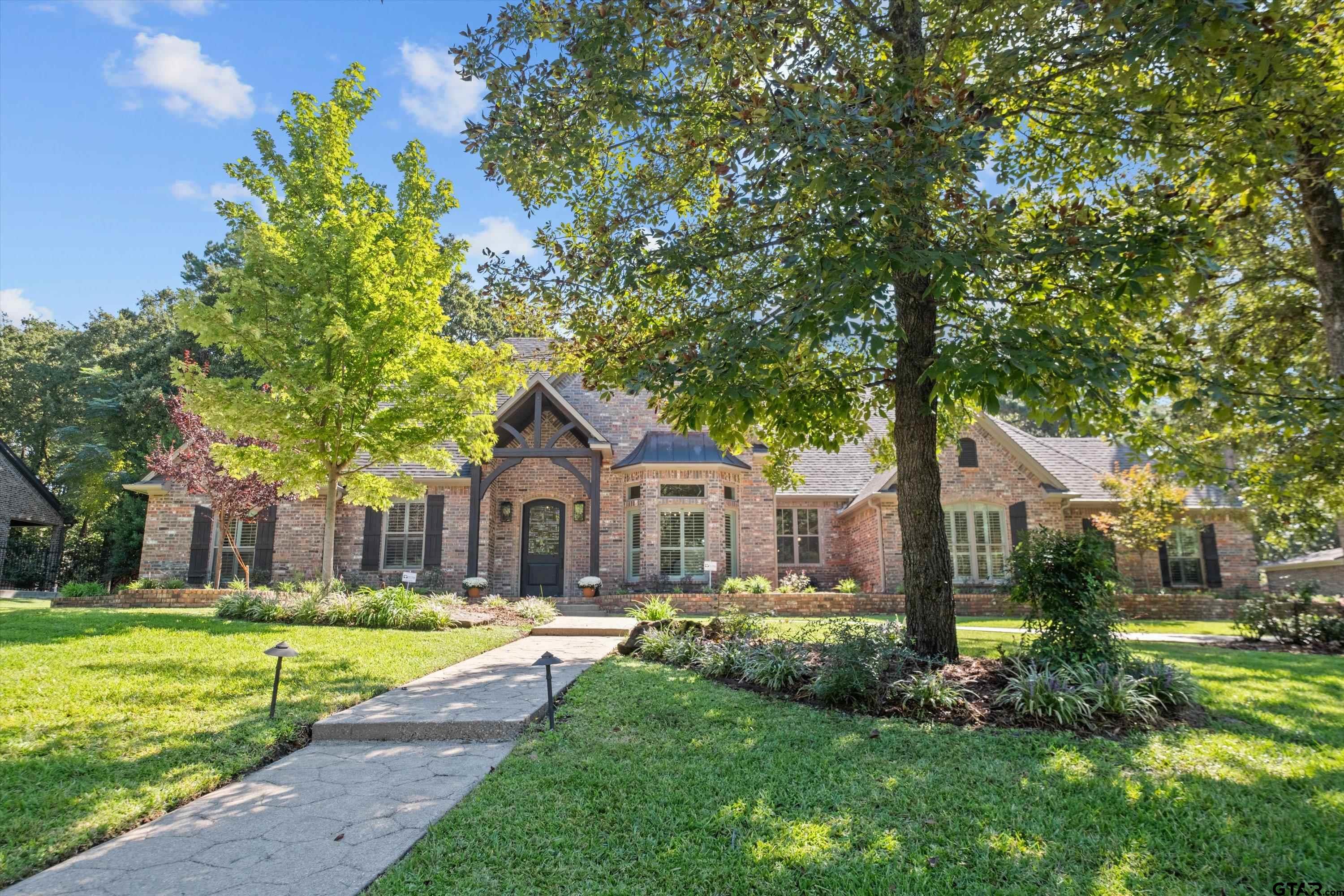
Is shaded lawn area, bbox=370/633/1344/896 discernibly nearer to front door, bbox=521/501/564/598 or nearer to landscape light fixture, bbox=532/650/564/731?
landscape light fixture, bbox=532/650/564/731

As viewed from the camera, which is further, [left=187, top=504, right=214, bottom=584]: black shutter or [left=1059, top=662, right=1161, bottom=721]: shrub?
[left=187, top=504, right=214, bottom=584]: black shutter

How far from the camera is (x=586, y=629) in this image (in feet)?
36.7

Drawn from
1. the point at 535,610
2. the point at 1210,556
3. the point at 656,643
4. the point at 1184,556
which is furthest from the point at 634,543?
the point at 1210,556

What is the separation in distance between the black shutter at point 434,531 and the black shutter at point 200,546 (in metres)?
5.91

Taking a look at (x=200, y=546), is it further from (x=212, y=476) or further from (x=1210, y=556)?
(x=1210, y=556)

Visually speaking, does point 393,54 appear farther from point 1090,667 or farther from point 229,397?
point 1090,667

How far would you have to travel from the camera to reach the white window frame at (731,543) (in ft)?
58.0

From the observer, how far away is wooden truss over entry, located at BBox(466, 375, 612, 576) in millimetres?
16984

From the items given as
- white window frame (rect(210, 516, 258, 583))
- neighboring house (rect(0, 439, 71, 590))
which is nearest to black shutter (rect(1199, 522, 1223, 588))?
white window frame (rect(210, 516, 258, 583))

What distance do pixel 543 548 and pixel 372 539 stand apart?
455cm

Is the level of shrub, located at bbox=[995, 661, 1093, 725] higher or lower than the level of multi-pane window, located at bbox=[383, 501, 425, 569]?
lower

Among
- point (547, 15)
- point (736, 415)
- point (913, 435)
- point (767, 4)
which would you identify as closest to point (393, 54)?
point (547, 15)

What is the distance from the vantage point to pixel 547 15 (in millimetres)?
6148

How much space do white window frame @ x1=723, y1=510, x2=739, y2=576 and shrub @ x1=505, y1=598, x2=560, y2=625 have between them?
5106 mm
